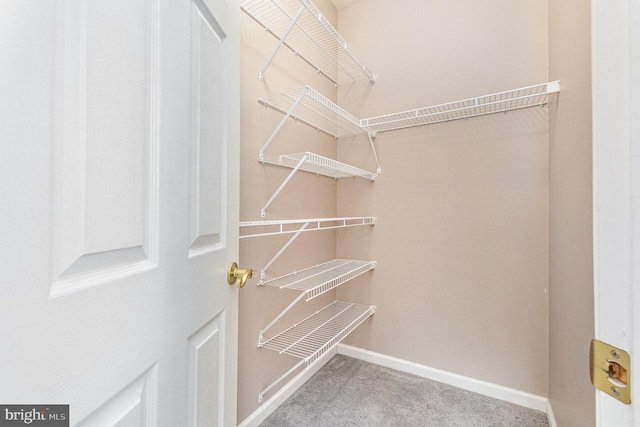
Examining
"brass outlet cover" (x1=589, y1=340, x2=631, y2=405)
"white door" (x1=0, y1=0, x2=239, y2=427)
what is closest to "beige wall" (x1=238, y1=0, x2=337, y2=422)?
"white door" (x1=0, y1=0, x2=239, y2=427)

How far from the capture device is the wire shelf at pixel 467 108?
4.63ft

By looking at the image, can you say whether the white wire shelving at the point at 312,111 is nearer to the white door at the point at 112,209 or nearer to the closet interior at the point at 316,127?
the closet interior at the point at 316,127

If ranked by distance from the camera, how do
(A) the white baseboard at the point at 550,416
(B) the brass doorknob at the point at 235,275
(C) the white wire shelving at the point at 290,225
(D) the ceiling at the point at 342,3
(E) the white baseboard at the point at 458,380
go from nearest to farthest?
(B) the brass doorknob at the point at 235,275 → (C) the white wire shelving at the point at 290,225 → (A) the white baseboard at the point at 550,416 → (E) the white baseboard at the point at 458,380 → (D) the ceiling at the point at 342,3

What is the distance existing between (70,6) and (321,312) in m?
1.79

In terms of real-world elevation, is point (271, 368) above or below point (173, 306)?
below

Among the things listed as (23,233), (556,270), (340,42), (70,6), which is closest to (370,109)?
(340,42)

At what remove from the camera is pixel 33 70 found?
11.7 inches

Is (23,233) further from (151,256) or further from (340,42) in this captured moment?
(340,42)

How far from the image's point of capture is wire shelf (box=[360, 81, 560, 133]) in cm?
141

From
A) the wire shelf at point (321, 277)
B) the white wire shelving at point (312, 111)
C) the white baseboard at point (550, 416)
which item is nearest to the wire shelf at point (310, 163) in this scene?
the white wire shelving at point (312, 111)

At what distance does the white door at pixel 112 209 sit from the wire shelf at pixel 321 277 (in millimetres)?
671

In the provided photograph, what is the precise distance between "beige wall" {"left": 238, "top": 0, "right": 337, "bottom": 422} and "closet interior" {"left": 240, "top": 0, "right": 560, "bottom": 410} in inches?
1.3

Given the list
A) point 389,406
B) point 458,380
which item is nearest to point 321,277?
point 389,406

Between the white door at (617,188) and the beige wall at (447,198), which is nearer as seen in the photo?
the white door at (617,188)
